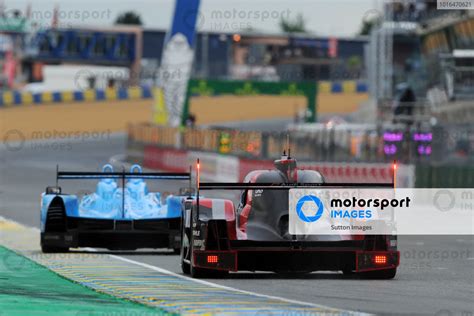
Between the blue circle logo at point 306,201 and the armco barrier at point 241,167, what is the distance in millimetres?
18657

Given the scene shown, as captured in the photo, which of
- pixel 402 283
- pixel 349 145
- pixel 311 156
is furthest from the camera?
pixel 311 156

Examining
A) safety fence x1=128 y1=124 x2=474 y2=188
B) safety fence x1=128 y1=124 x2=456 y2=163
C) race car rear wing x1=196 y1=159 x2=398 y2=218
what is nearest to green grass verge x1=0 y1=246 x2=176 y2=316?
race car rear wing x1=196 y1=159 x2=398 y2=218

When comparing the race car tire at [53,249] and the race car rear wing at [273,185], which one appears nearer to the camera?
the race car rear wing at [273,185]

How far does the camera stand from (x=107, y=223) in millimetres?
18594

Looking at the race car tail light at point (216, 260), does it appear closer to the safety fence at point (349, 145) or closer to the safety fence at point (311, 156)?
the safety fence at point (349, 145)

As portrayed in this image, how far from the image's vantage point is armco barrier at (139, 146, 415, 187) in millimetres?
35194

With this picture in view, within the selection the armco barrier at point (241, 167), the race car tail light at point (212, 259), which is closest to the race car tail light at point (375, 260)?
the race car tail light at point (212, 259)

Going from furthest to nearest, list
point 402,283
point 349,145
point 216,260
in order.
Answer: point 349,145
point 216,260
point 402,283

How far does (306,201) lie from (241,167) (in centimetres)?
Result: 2677

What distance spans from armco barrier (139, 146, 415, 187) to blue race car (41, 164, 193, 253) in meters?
14.7

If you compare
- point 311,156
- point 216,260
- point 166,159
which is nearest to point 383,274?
point 216,260

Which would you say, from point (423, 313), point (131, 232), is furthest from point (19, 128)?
point (423, 313)

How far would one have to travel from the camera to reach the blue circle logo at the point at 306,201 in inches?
572

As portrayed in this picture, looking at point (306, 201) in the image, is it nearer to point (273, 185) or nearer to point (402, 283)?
point (273, 185)
